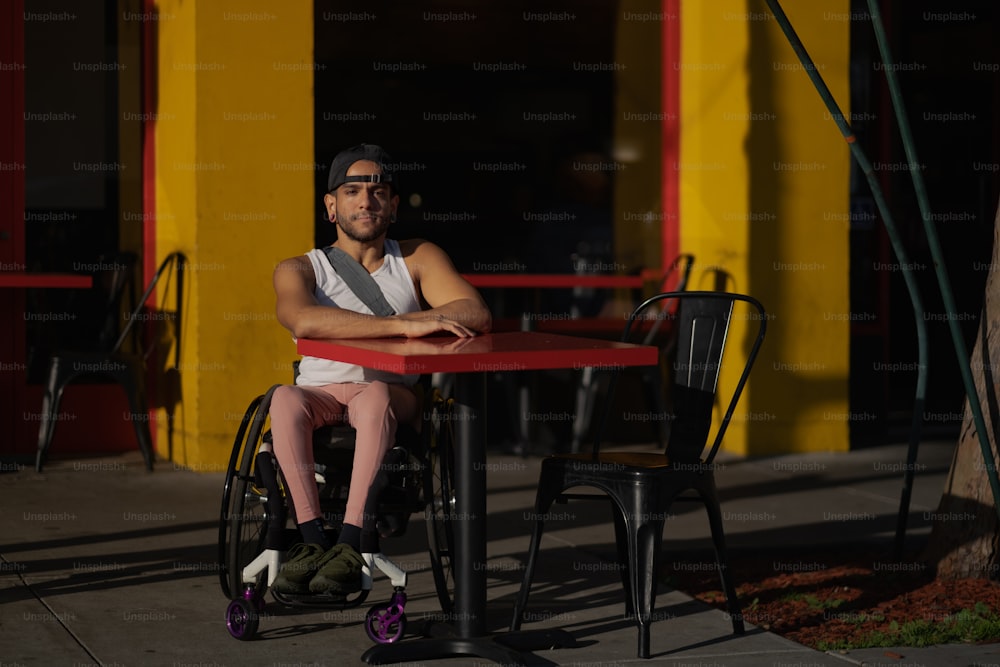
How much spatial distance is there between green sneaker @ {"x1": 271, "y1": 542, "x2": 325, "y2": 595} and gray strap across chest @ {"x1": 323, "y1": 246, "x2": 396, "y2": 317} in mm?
924

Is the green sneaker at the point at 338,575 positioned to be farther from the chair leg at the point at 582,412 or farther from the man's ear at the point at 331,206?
the chair leg at the point at 582,412

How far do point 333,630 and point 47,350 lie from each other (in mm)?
4301

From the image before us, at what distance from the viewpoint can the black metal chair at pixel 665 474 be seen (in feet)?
14.3

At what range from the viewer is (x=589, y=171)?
904 cm

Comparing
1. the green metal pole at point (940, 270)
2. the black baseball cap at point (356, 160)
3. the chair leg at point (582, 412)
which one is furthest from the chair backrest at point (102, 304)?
the green metal pole at point (940, 270)

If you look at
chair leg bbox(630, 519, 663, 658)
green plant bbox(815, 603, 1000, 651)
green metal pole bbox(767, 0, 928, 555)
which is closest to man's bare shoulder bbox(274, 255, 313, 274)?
chair leg bbox(630, 519, 663, 658)

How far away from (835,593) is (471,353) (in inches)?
78.7

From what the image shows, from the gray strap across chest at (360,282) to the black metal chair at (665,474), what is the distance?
0.76m

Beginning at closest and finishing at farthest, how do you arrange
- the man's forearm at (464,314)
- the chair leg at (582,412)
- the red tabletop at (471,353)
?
1. the red tabletop at (471,353)
2. the man's forearm at (464,314)
3. the chair leg at (582,412)

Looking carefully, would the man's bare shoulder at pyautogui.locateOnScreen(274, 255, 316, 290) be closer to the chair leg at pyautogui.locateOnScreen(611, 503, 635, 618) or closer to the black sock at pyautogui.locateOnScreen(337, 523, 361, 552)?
Result: the black sock at pyautogui.locateOnScreen(337, 523, 361, 552)

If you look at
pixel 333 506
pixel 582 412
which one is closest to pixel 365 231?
pixel 333 506

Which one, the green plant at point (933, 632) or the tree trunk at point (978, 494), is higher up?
the tree trunk at point (978, 494)

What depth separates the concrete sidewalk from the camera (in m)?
4.30

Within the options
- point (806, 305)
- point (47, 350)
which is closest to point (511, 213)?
point (806, 305)
